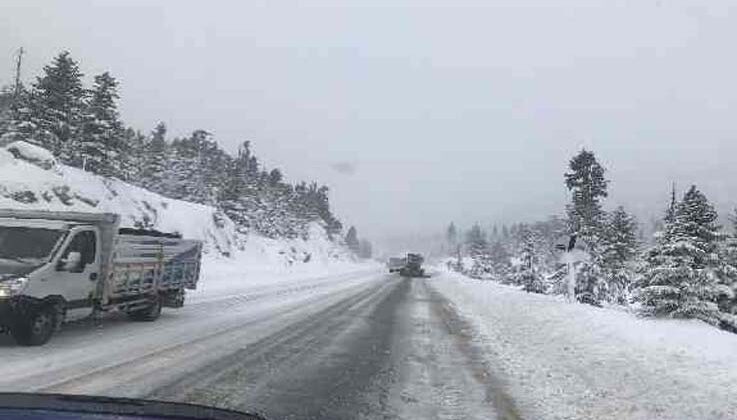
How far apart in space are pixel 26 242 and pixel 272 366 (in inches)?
201

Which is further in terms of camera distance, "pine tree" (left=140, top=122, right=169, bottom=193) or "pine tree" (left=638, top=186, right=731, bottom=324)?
"pine tree" (left=140, top=122, right=169, bottom=193)

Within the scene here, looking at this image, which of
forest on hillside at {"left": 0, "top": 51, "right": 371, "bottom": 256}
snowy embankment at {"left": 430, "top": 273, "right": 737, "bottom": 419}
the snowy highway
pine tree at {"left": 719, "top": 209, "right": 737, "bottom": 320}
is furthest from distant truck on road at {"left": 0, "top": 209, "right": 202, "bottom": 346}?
forest on hillside at {"left": 0, "top": 51, "right": 371, "bottom": 256}

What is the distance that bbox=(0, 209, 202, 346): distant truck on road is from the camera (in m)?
12.4

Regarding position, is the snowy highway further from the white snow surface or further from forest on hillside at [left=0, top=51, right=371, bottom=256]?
forest on hillside at [left=0, top=51, right=371, bottom=256]

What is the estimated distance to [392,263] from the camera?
95.5 m

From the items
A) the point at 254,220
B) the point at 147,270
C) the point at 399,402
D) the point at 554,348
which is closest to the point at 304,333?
the point at 147,270

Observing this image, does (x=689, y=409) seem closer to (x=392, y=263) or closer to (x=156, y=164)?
(x=392, y=263)

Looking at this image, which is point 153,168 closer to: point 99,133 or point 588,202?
point 99,133

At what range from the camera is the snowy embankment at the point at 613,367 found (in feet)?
32.0

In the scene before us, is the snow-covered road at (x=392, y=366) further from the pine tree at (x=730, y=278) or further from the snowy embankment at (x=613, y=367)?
the pine tree at (x=730, y=278)

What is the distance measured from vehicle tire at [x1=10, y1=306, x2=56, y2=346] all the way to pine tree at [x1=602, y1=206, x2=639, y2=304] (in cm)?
4731

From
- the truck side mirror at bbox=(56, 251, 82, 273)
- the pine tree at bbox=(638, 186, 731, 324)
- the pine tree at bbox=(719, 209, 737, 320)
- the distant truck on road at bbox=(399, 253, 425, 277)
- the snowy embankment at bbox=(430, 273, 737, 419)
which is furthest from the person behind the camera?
the distant truck on road at bbox=(399, 253, 425, 277)

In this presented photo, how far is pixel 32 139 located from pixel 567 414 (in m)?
54.6

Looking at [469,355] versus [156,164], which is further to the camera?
[156,164]
